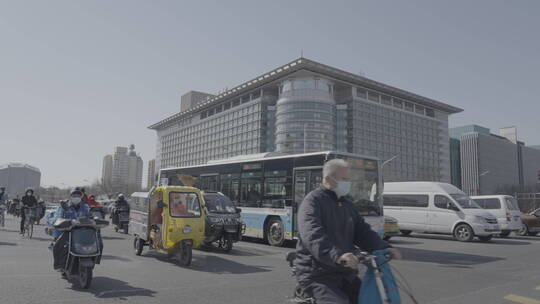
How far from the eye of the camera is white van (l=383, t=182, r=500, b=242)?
17.5 metres

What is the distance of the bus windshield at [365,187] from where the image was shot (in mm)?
12992

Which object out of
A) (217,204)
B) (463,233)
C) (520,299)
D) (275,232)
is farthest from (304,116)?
(520,299)

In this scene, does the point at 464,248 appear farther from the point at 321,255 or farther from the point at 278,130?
the point at 278,130

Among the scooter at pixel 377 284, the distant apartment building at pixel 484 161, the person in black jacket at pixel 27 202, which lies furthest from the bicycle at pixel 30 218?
the distant apartment building at pixel 484 161

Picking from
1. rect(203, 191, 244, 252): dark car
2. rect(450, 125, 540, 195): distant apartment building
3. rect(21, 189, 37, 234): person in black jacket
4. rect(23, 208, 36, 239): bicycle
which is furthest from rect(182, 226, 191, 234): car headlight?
rect(450, 125, 540, 195): distant apartment building

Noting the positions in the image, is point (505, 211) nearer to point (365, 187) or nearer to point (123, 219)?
point (365, 187)

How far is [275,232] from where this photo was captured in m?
14.5

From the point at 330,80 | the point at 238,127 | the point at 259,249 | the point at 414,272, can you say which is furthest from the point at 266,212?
the point at 238,127

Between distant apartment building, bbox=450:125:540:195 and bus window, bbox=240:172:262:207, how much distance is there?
428 ft

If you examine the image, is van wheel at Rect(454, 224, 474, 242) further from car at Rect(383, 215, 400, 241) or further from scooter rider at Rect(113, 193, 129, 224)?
scooter rider at Rect(113, 193, 129, 224)

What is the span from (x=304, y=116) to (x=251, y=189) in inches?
2897

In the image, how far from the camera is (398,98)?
112 metres

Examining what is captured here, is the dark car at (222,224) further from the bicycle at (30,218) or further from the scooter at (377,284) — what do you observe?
the scooter at (377,284)

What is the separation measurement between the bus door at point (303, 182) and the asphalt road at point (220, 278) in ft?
5.82
